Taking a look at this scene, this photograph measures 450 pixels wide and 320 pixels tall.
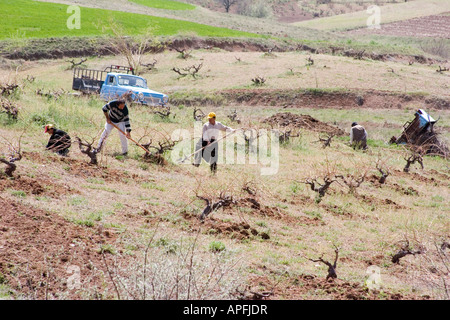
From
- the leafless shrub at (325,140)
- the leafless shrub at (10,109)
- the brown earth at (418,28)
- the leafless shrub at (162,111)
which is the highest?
the brown earth at (418,28)

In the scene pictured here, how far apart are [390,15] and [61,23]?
61.0 m

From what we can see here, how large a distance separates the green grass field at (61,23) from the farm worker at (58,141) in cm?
3078

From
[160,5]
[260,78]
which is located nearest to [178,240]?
[260,78]

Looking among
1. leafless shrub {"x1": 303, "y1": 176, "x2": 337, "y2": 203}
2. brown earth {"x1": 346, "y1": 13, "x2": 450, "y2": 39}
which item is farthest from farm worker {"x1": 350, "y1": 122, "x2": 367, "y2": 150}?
brown earth {"x1": 346, "y1": 13, "x2": 450, "y2": 39}

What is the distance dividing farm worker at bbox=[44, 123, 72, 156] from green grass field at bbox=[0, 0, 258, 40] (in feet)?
101

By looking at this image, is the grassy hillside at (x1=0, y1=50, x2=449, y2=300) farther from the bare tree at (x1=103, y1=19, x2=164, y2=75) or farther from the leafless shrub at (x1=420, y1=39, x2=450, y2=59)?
the leafless shrub at (x1=420, y1=39, x2=450, y2=59)

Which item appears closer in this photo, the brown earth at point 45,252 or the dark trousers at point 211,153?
the brown earth at point 45,252

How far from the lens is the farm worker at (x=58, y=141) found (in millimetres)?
10487

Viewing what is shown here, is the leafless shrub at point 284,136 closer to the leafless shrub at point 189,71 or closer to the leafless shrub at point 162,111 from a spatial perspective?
the leafless shrub at point 162,111

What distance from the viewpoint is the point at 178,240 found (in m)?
6.95

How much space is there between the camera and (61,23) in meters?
48.6

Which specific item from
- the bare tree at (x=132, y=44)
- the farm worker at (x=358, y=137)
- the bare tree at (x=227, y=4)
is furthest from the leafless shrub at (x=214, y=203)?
the bare tree at (x=227, y=4)

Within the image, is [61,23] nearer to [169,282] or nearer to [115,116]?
[115,116]

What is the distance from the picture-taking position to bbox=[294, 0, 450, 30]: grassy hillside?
83.6 meters
